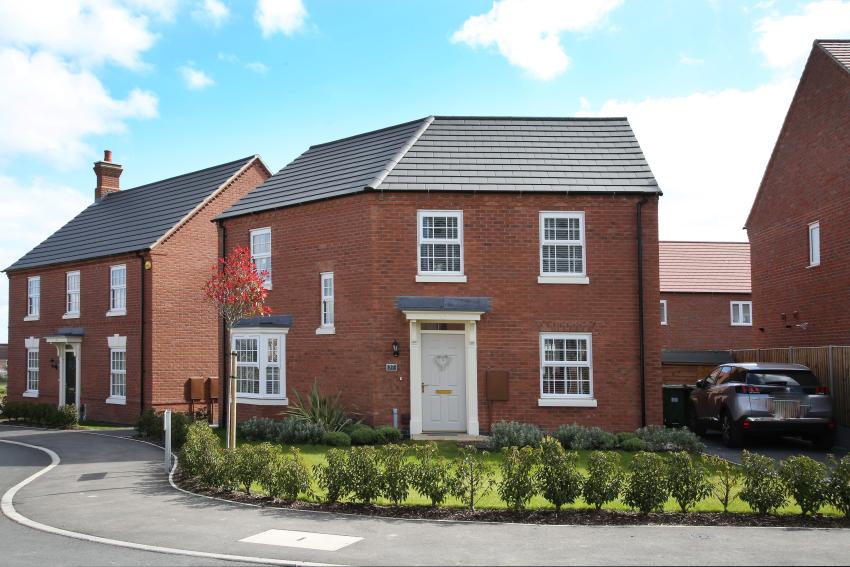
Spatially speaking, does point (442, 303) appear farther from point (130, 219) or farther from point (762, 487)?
point (130, 219)

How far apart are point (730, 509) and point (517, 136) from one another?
1280 cm

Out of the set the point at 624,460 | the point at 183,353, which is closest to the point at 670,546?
the point at 624,460

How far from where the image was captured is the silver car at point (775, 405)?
15812 mm

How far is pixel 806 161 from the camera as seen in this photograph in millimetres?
22781

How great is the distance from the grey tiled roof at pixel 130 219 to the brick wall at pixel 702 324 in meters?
21.1

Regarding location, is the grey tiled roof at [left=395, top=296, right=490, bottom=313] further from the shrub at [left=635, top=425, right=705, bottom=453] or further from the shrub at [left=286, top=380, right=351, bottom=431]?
the shrub at [left=635, top=425, right=705, bottom=453]

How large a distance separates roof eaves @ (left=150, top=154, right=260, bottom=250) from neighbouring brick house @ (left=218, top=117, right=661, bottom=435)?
865 centimetres

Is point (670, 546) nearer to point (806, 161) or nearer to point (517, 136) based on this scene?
point (517, 136)

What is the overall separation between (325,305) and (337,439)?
4.05m

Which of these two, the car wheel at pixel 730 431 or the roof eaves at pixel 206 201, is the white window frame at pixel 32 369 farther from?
the car wheel at pixel 730 431

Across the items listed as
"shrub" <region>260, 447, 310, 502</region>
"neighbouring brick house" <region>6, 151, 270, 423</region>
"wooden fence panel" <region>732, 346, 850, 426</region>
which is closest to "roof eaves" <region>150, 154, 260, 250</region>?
"neighbouring brick house" <region>6, 151, 270, 423</region>

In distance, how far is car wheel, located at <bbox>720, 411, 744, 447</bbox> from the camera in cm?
1622

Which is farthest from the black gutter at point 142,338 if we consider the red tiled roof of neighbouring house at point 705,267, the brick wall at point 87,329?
the red tiled roof of neighbouring house at point 705,267

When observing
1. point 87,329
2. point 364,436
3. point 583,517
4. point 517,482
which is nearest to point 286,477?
point 517,482
